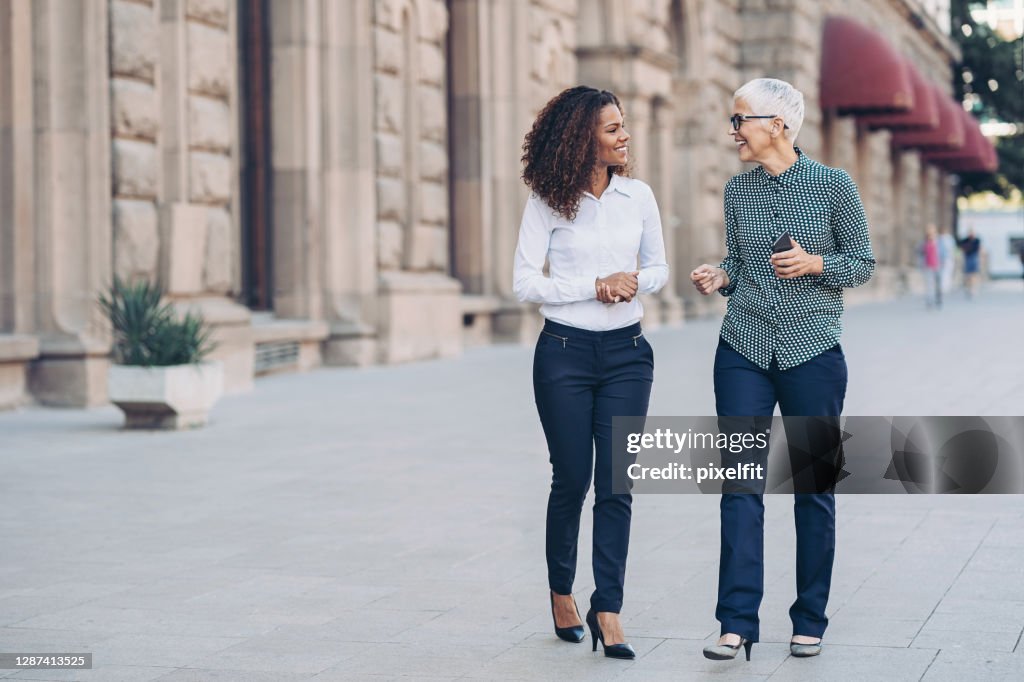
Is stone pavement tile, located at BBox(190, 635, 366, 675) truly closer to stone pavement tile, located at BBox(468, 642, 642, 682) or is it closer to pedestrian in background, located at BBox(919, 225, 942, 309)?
stone pavement tile, located at BBox(468, 642, 642, 682)

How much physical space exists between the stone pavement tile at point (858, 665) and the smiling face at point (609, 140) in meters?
1.59

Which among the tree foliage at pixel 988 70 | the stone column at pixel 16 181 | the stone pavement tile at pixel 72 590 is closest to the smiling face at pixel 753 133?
the stone pavement tile at pixel 72 590

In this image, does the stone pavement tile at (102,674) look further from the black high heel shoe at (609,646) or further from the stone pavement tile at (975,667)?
the stone pavement tile at (975,667)

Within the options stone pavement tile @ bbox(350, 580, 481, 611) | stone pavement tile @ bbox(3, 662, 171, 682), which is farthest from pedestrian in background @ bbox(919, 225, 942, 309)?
stone pavement tile @ bbox(3, 662, 171, 682)

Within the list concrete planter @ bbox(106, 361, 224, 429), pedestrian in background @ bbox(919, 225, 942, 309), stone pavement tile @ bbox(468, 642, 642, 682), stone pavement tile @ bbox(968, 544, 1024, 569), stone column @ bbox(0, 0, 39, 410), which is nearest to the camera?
stone pavement tile @ bbox(468, 642, 642, 682)

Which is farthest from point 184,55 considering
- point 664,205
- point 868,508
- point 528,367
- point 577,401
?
point 664,205

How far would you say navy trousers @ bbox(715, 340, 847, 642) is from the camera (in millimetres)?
5156

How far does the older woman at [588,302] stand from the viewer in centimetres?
533

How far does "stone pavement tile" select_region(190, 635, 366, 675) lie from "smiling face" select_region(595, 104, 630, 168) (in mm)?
1666

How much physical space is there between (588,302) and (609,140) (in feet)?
1.64

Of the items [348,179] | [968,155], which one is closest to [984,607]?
[348,179]

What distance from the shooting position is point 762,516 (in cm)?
524

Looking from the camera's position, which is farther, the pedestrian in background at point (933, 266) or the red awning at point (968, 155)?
the red awning at point (968, 155)

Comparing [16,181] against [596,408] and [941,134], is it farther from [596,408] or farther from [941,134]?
[941,134]
